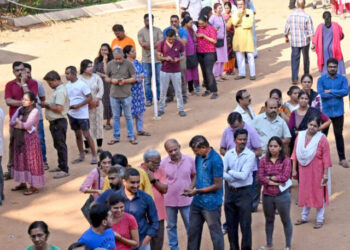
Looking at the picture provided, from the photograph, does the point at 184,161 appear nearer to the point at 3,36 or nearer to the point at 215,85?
the point at 215,85

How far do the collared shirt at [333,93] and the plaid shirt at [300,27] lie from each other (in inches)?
160

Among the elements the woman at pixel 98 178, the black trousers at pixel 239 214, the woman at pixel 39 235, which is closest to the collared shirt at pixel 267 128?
the black trousers at pixel 239 214

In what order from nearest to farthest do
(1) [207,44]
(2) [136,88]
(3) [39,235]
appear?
(3) [39,235], (2) [136,88], (1) [207,44]

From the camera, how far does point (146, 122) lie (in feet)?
51.2

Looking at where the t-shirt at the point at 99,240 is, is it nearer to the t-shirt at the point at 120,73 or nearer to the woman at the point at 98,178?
the woman at the point at 98,178

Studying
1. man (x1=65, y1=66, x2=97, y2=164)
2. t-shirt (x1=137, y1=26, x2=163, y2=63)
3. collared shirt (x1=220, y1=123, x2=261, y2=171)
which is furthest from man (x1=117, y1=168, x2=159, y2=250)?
t-shirt (x1=137, y1=26, x2=163, y2=63)

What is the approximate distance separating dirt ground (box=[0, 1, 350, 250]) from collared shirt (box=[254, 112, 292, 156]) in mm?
1040

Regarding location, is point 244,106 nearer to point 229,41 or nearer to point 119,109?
point 119,109

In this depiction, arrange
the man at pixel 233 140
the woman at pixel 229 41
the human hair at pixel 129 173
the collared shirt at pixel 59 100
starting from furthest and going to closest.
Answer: the woman at pixel 229 41, the collared shirt at pixel 59 100, the man at pixel 233 140, the human hair at pixel 129 173

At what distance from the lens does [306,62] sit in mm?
17125

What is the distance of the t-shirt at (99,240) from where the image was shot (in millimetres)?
7430

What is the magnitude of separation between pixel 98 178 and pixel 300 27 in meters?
8.42

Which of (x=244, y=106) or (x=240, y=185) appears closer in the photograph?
(x=240, y=185)

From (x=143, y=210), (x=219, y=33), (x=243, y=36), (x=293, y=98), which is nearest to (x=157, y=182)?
(x=143, y=210)
